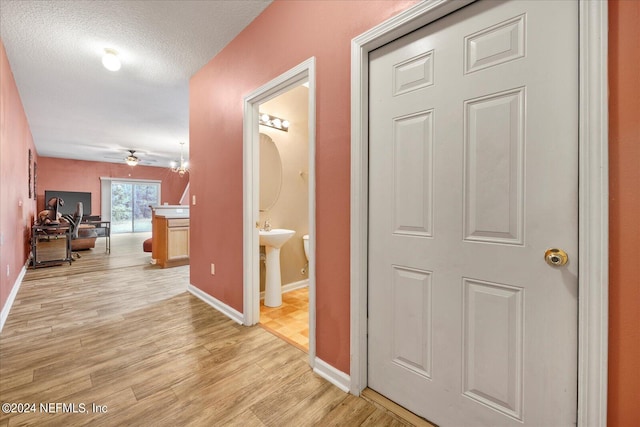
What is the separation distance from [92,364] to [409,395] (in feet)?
6.77

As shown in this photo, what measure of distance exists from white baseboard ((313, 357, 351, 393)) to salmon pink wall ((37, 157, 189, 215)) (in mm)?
11482

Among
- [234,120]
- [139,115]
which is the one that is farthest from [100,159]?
[234,120]

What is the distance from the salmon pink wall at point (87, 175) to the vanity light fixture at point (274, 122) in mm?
9557

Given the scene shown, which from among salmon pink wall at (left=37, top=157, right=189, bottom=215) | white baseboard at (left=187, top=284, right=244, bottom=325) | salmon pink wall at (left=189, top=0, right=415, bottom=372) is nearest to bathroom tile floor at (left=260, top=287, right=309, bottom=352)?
white baseboard at (left=187, top=284, right=244, bottom=325)

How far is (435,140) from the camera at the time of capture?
4.32 ft

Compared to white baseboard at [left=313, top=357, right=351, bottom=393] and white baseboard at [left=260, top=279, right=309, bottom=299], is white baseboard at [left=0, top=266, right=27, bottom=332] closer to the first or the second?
white baseboard at [left=260, top=279, right=309, bottom=299]

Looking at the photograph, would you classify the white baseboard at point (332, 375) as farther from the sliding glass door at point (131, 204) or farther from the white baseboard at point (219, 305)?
the sliding glass door at point (131, 204)

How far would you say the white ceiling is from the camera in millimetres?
2215

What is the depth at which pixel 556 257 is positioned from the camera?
0.99 m

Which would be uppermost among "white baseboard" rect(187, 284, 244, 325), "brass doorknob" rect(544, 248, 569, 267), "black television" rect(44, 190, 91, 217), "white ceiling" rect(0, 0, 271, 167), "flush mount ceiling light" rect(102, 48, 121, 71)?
"white ceiling" rect(0, 0, 271, 167)

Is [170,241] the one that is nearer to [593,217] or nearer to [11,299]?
[11,299]

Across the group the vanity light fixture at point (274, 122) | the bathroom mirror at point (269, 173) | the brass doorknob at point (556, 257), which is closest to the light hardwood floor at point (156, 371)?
the brass doorknob at point (556, 257)

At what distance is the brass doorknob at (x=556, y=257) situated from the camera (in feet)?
3.22

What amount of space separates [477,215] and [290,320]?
2.01 meters
